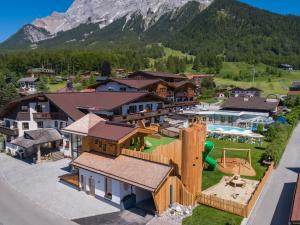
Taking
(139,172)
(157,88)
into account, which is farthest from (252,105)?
(139,172)

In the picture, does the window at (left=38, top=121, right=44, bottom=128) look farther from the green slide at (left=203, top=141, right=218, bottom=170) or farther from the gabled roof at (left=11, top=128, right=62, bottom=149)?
the green slide at (left=203, top=141, right=218, bottom=170)

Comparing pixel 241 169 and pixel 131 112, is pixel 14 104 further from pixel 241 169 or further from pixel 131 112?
pixel 241 169

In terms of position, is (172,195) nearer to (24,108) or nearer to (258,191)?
(258,191)

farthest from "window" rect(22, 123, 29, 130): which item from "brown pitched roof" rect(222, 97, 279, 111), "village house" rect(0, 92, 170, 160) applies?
"brown pitched roof" rect(222, 97, 279, 111)

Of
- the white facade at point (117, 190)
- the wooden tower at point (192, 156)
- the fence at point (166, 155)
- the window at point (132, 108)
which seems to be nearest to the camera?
the wooden tower at point (192, 156)

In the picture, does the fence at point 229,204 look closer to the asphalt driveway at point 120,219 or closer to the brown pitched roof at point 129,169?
the brown pitched roof at point 129,169

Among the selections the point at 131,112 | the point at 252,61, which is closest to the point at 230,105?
the point at 131,112

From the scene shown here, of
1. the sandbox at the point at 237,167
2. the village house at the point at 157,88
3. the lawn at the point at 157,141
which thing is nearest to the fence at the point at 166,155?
the sandbox at the point at 237,167
